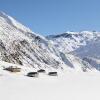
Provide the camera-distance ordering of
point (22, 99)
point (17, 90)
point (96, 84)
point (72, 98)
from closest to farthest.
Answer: point (22, 99), point (72, 98), point (17, 90), point (96, 84)

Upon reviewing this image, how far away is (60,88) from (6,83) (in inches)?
172

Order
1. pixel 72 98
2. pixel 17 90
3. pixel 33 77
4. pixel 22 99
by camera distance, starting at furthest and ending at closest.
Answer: pixel 33 77 < pixel 17 90 < pixel 72 98 < pixel 22 99

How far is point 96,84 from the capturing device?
28406mm

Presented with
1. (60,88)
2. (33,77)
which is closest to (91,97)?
(60,88)

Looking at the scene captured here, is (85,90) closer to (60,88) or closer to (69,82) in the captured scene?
(60,88)

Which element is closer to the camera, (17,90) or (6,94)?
(6,94)

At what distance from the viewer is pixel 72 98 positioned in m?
21.3

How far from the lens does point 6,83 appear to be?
2598 centimetres

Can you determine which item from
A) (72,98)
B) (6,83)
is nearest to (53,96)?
(72,98)

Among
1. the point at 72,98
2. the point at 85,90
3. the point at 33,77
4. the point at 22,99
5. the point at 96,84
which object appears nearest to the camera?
the point at 22,99

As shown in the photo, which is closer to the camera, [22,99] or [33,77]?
[22,99]

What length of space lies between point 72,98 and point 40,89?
3.70 metres

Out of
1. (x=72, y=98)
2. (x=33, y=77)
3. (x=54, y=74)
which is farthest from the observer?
(x=54, y=74)

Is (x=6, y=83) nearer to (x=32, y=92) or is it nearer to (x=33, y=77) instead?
(x=32, y=92)
